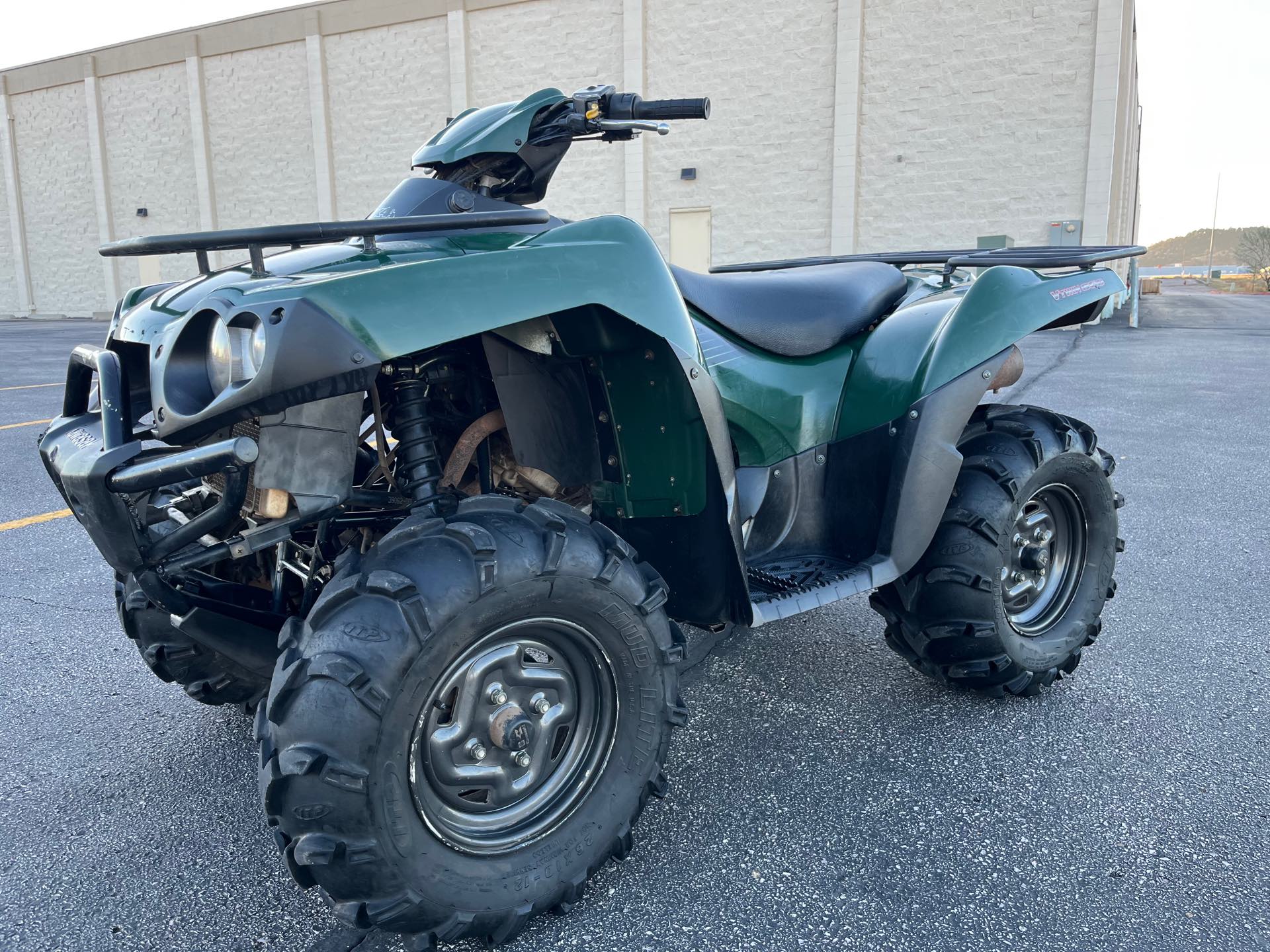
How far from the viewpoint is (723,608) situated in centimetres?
255

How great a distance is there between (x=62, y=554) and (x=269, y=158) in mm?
25170

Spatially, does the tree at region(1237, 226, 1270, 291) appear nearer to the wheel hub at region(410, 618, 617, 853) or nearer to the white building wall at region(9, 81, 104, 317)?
the white building wall at region(9, 81, 104, 317)

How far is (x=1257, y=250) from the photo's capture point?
5281 cm

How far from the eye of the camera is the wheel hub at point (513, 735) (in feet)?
6.48

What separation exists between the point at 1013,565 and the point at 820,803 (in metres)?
1.12

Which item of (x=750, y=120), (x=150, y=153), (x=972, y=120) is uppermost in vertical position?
(x=150, y=153)

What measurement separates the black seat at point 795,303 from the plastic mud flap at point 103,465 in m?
1.34

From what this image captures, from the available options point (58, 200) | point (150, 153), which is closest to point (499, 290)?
point (150, 153)

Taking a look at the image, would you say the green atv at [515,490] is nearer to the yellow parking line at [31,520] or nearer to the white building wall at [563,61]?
the yellow parking line at [31,520]

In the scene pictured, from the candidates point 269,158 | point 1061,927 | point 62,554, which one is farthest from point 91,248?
point 1061,927

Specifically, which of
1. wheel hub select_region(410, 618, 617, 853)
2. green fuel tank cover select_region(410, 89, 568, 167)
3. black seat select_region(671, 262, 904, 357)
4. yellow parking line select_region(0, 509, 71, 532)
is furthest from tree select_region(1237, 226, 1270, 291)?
wheel hub select_region(410, 618, 617, 853)

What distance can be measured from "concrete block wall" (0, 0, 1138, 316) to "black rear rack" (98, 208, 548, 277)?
38.7 feet

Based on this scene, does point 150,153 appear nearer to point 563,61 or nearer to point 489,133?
point 563,61

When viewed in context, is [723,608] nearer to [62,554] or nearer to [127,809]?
[127,809]
